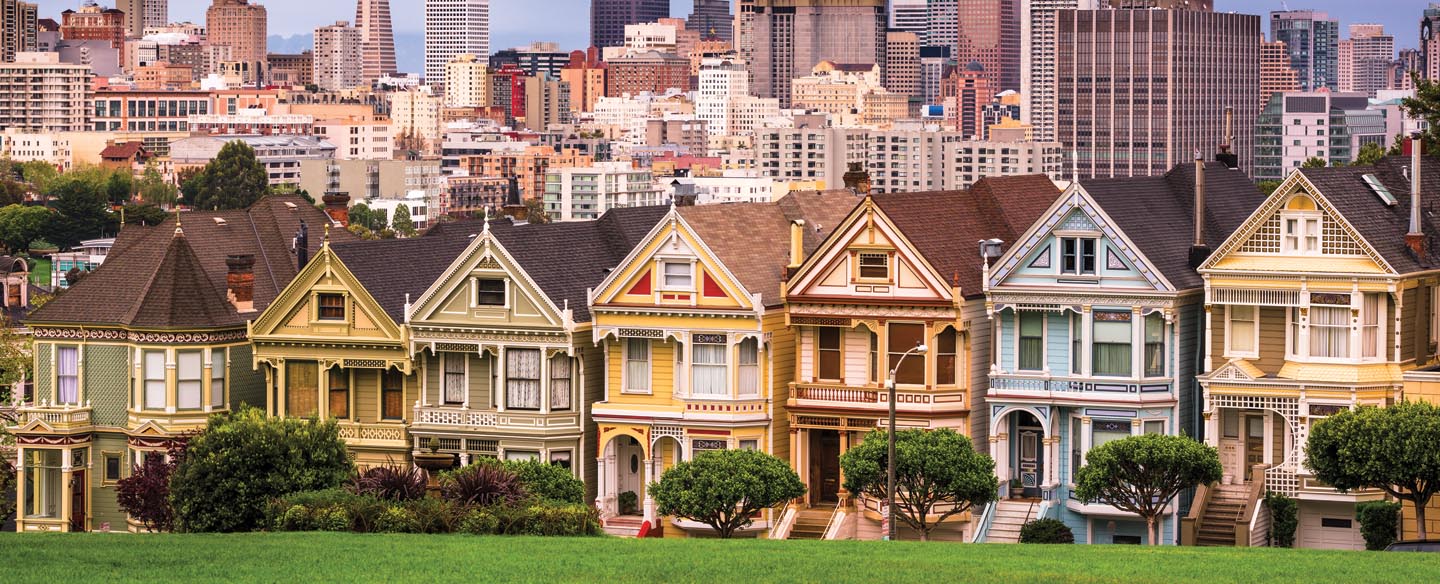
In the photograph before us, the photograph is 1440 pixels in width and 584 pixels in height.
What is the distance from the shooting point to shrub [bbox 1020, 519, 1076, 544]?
5227 cm

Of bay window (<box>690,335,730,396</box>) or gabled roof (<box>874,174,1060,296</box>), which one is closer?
gabled roof (<box>874,174,1060,296</box>)

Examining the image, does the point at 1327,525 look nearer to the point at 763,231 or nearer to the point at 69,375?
the point at 763,231

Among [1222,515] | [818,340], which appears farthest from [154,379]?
[1222,515]

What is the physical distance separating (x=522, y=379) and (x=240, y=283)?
23.9ft

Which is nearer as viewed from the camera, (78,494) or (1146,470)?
(1146,470)

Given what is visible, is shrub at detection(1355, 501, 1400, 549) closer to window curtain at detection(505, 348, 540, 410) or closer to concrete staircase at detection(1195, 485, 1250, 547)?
concrete staircase at detection(1195, 485, 1250, 547)

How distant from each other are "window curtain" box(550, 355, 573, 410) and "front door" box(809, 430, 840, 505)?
478 cm

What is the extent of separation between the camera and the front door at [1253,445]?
53.2m

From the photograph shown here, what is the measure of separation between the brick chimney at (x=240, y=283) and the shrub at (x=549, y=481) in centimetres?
952

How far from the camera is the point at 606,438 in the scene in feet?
184

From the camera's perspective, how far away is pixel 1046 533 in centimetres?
5238

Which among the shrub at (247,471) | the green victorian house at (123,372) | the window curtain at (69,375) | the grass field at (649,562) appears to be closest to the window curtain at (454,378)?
the shrub at (247,471)

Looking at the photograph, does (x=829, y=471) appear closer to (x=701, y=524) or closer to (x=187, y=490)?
(x=701, y=524)

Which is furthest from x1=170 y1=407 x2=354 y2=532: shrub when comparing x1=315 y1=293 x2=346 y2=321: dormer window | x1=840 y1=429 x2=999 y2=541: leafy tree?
x1=840 y1=429 x2=999 y2=541: leafy tree
